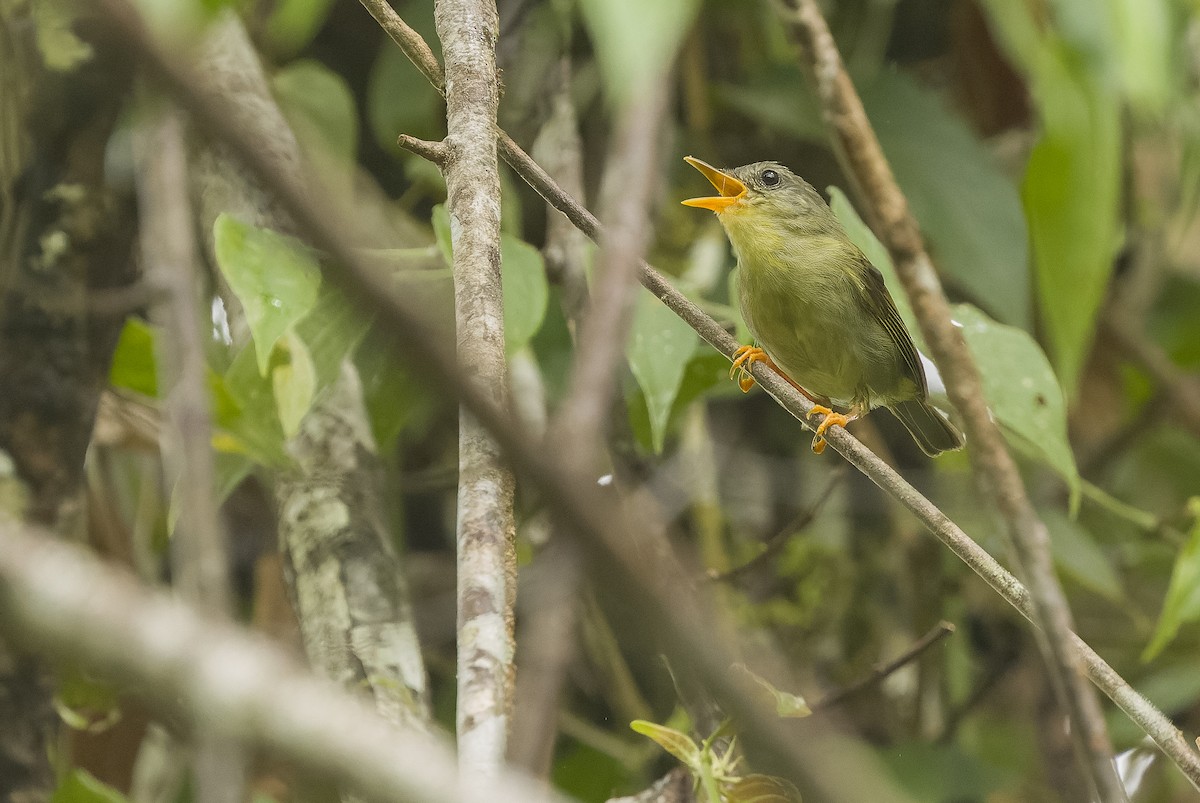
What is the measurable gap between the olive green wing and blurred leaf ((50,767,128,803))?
238 centimetres

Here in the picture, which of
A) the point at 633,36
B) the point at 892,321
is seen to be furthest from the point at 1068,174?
the point at 892,321

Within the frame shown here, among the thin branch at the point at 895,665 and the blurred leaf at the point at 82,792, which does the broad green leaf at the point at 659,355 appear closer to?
the thin branch at the point at 895,665

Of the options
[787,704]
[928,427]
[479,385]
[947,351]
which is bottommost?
[928,427]

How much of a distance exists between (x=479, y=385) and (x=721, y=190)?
275cm

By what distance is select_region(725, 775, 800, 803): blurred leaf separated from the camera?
88.7 inches

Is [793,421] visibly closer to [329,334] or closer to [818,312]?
[818,312]

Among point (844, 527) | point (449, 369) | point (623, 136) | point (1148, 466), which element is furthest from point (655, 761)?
point (449, 369)

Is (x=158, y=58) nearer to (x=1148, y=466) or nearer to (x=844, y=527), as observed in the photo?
(x=844, y=527)

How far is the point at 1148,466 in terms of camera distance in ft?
15.2

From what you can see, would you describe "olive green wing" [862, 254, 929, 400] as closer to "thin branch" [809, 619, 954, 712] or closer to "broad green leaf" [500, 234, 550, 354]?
"thin branch" [809, 619, 954, 712]

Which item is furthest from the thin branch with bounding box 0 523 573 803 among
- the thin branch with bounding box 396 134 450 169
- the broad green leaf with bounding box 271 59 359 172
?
the broad green leaf with bounding box 271 59 359 172

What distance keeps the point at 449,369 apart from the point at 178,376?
1.04m

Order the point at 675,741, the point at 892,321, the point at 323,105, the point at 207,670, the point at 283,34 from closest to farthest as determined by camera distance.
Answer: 1. the point at 207,670
2. the point at 675,741
3. the point at 283,34
4. the point at 323,105
5. the point at 892,321

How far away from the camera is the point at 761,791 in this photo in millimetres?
2271
